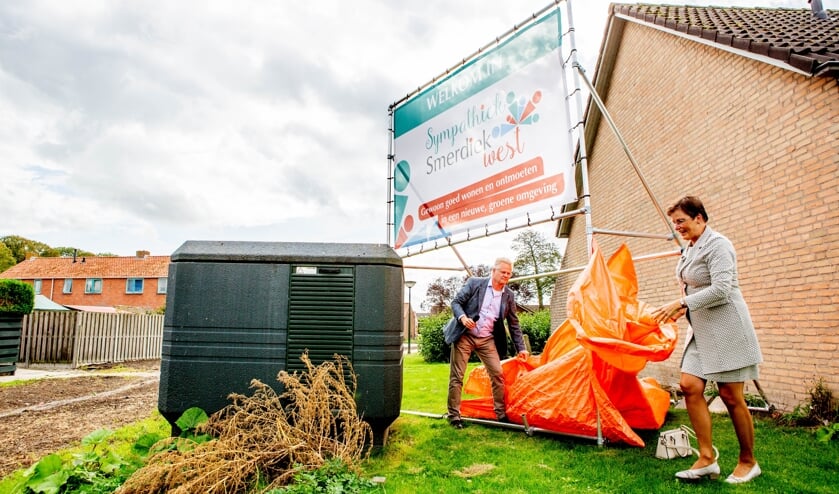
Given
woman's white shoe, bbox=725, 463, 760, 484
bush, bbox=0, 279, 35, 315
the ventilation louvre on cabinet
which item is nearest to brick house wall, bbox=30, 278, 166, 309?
bush, bbox=0, 279, 35, 315

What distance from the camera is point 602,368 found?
4.09 metres

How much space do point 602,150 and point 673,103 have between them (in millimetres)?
2981

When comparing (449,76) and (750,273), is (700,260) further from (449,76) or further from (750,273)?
(449,76)

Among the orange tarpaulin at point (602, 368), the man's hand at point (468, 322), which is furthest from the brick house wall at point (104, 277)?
the orange tarpaulin at point (602, 368)

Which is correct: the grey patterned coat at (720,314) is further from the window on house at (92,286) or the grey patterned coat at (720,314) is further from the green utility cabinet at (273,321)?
the window on house at (92,286)

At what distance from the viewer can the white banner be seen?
4789 mm

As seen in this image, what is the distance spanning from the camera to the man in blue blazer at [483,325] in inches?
193

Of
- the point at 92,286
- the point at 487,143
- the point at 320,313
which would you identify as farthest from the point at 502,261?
the point at 92,286

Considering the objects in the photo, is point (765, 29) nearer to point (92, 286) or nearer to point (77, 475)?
point (77, 475)

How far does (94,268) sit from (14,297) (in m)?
34.0

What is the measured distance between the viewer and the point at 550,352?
493cm

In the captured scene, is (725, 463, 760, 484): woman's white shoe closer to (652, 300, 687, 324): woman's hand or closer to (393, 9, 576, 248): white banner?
(652, 300, 687, 324): woman's hand

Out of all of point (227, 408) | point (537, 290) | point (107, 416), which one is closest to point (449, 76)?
point (227, 408)

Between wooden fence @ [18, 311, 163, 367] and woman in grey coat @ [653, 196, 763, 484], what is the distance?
48.7ft
